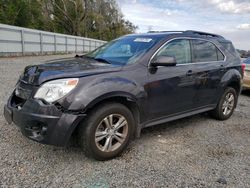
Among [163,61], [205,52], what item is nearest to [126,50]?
[163,61]

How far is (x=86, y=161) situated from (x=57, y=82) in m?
1.10

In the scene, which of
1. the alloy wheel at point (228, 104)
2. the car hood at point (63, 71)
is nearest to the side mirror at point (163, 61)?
the car hood at point (63, 71)

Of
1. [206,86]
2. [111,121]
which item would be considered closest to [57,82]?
[111,121]

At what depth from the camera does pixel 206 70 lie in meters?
4.67

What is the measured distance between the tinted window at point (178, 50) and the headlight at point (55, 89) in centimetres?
157

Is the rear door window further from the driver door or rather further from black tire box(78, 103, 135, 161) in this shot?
black tire box(78, 103, 135, 161)

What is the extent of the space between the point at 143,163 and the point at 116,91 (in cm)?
100

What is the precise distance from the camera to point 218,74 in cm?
499

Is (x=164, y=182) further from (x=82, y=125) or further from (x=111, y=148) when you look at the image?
(x=82, y=125)

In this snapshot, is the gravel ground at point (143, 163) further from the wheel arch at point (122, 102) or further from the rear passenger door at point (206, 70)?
the rear passenger door at point (206, 70)

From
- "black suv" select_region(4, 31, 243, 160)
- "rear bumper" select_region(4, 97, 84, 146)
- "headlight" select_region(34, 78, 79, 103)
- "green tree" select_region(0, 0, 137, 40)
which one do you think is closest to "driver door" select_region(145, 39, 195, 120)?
"black suv" select_region(4, 31, 243, 160)

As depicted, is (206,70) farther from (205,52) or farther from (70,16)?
(70,16)

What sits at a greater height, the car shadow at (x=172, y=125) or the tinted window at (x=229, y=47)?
the tinted window at (x=229, y=47)

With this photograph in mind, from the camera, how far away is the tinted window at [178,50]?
4.07 m
